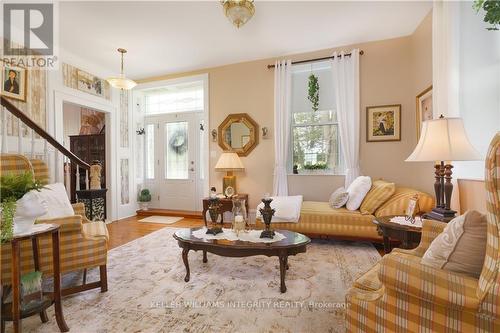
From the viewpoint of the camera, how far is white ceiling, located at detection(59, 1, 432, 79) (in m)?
3.16

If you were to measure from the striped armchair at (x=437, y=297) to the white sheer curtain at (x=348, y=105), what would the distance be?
3008 mm

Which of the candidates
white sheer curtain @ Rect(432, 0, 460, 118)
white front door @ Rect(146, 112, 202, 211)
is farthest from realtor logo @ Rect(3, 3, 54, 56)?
white sheer curtain @ Rect(432, 0, 460, 118)

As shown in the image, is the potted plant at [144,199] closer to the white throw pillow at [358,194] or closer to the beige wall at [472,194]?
the white throw pillow at [358,194]

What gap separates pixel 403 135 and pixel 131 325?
166 inches

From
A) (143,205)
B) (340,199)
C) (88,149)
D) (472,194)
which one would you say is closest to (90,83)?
(88,149)

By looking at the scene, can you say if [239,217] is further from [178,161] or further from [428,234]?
[178,161]

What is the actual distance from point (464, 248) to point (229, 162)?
3.59 meters

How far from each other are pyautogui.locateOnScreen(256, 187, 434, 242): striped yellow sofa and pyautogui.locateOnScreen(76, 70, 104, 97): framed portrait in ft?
13.0

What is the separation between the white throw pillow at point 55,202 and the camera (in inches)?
93.8

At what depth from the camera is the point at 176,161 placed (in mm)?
5805

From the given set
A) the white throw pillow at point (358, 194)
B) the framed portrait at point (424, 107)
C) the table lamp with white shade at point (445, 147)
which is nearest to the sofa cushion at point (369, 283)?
the table lamp with white shade at point (445, 147)

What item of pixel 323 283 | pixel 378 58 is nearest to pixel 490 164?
pixel 323 283

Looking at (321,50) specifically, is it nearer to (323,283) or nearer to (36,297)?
(323,283)

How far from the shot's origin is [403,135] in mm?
3957
